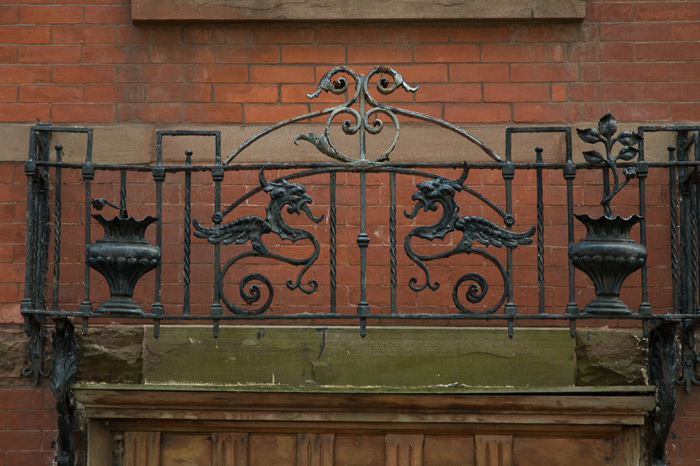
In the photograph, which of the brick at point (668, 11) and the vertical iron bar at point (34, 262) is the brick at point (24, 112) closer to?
the vertical iron bar at point (34, 262)

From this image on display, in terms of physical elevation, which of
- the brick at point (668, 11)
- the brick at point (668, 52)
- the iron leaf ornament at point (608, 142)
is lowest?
the iron leaf ornament at point (608, 142)

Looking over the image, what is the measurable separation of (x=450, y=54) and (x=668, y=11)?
1.03 m

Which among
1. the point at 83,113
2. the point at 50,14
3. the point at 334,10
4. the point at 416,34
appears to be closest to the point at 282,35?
the point at 334,10

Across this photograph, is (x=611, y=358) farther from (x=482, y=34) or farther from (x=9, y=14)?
(x=9, y=14)

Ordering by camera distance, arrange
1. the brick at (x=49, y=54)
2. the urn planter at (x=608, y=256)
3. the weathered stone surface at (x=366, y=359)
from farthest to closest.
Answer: the brick at (x=49, y=54)
the weathered stone surface at (x=366, y=359)
the urn planter at (x=608, y=256)

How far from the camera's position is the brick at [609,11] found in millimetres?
4824

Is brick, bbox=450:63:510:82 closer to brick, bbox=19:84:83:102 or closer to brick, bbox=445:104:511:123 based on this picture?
brick, bbox=445:104:511:123

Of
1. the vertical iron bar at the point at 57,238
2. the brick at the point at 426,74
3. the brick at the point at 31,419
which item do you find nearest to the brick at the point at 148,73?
the vertical iron bar at the point at 57,238

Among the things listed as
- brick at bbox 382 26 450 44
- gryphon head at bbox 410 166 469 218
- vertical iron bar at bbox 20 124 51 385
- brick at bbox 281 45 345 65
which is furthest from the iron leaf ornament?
vertical iron bar at bbox 20 124 51 385

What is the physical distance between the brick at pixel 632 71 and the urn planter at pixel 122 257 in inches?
86.1

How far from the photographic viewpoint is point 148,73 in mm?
4855

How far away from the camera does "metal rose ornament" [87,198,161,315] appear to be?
4.11m

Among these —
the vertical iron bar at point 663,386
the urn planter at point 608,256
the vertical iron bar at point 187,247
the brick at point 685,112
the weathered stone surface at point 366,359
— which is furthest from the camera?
the brick at point 685,112

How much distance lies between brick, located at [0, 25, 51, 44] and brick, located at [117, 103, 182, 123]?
490 mm
